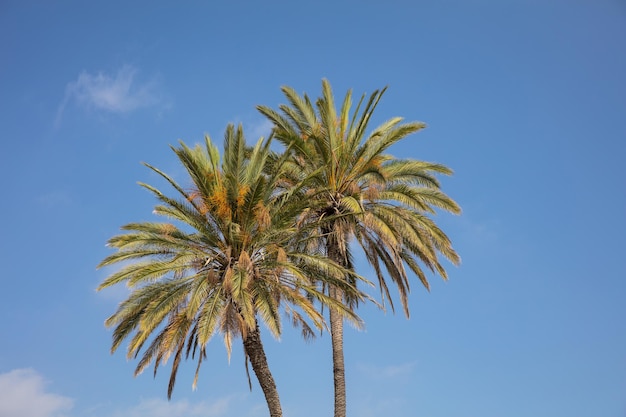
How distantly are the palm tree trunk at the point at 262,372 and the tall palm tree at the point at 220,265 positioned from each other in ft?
0.12

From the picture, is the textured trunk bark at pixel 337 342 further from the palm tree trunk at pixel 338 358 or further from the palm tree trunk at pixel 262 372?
the palm tree trunk at pixel 262 372

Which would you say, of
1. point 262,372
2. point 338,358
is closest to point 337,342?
point 338,358

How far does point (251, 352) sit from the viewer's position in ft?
90.0

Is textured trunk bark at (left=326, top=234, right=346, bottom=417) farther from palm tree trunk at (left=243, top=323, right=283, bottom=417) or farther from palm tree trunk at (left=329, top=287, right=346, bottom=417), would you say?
palm tree trunk at (left=243, top=323, right=283, bottom=417)

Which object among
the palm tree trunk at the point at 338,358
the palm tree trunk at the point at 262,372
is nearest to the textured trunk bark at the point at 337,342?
the palm tree trunk at the point at 338,358

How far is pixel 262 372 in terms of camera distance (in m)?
27.5

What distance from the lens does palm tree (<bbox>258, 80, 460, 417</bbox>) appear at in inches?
1197

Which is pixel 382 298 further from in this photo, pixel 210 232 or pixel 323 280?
pixel 210 232

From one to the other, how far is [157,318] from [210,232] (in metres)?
3.61

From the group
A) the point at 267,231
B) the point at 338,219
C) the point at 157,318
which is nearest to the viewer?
the point at 157,318

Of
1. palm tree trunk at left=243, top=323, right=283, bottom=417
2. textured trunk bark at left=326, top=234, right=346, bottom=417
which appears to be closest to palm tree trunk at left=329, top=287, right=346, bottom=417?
textured trunk bark at left=326, top=234, right=346, bottom=417

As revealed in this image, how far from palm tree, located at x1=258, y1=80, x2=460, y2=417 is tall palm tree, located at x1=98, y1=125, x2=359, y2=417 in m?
2.48

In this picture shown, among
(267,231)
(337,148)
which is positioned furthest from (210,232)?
(337,148)

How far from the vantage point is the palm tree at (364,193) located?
30.4m
